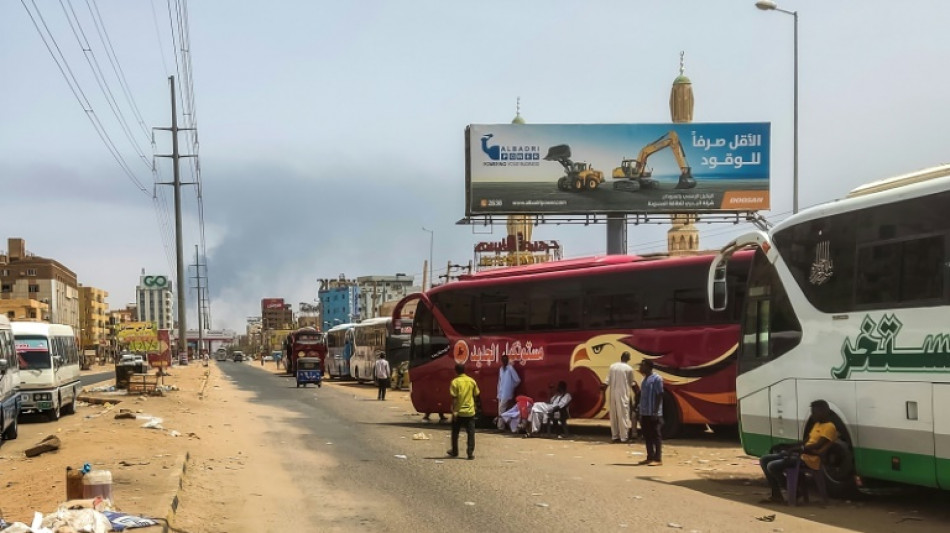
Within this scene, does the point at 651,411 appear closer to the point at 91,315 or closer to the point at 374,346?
the point at 374,346

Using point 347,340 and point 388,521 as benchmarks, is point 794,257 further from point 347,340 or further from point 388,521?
point 347,340

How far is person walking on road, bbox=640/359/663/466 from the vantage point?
15.3 metres

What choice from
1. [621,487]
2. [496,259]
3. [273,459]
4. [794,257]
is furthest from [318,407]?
[496,259]

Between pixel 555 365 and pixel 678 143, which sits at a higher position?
pixel 678 143

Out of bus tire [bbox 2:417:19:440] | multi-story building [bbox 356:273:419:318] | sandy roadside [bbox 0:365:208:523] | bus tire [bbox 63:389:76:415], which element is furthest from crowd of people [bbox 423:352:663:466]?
multi-story building [bbox 356:273:419:318]

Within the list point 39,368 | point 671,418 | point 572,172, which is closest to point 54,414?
point 39,368

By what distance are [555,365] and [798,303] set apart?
9.77 m

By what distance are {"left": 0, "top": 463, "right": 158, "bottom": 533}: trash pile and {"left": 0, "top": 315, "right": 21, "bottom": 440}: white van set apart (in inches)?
369

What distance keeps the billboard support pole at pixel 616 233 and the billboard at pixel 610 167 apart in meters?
0.81

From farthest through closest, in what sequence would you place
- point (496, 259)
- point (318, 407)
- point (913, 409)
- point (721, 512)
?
point (496, 259) < point (318, 407) < point (721, 512) < point (913, 409)

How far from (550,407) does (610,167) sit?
25.2 m

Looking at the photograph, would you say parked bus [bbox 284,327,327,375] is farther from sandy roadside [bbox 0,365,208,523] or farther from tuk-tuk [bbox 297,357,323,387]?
sandy roadside [bbox 0,365,208,523]

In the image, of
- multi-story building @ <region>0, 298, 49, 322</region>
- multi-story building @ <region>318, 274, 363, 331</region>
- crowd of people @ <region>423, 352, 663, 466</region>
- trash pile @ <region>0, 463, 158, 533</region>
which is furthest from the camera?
multi-story building @ <region>318, 274, 363, 331</region>

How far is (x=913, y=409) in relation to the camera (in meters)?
10.1
